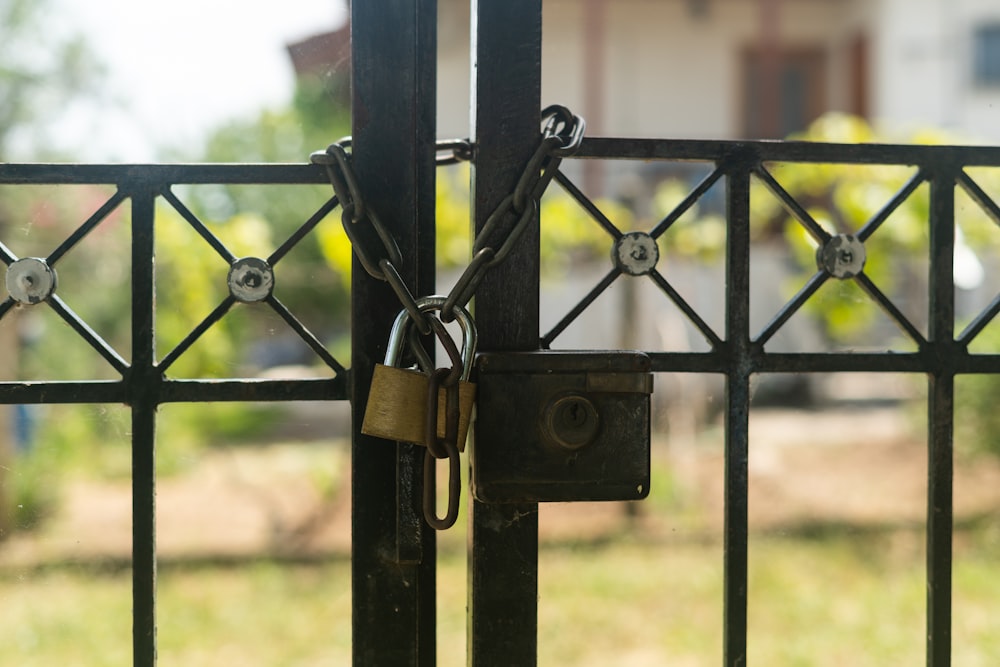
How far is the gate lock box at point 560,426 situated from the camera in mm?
701

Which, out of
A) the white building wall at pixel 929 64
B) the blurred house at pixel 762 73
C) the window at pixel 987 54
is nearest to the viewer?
the blurred house at pixel 762 73

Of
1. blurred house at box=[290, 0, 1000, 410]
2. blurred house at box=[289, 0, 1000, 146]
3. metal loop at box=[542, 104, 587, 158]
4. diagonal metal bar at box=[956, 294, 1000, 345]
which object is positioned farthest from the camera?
blurred house at box=[289, 0, 1000, 146]

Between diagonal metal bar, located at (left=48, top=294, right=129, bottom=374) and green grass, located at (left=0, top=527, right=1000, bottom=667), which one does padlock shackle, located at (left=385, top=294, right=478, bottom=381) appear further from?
green grass, located at (left=0, top=527, right=1000, bottom=667)

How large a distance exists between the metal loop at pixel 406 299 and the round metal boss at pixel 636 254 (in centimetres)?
25

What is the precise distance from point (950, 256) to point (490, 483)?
558mm

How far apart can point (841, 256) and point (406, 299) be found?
0.47 meters

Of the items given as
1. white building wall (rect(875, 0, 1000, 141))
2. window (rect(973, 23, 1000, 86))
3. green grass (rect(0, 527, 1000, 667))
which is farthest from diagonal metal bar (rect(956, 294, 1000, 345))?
window (rect(973, 23, 1000, 86))

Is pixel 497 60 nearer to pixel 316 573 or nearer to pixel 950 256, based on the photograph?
pixel 950 256

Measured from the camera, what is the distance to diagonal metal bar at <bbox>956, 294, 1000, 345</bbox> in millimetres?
863

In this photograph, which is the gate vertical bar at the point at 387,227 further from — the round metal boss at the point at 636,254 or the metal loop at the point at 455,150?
the round metal boss at the point at 636,254

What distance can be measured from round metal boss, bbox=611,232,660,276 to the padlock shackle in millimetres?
226

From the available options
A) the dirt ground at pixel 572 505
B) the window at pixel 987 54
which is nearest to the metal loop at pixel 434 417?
the dirt ground at pixel 572 505

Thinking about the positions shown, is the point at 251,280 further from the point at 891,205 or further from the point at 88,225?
the point at 891,205

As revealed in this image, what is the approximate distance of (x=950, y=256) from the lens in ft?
2.87
